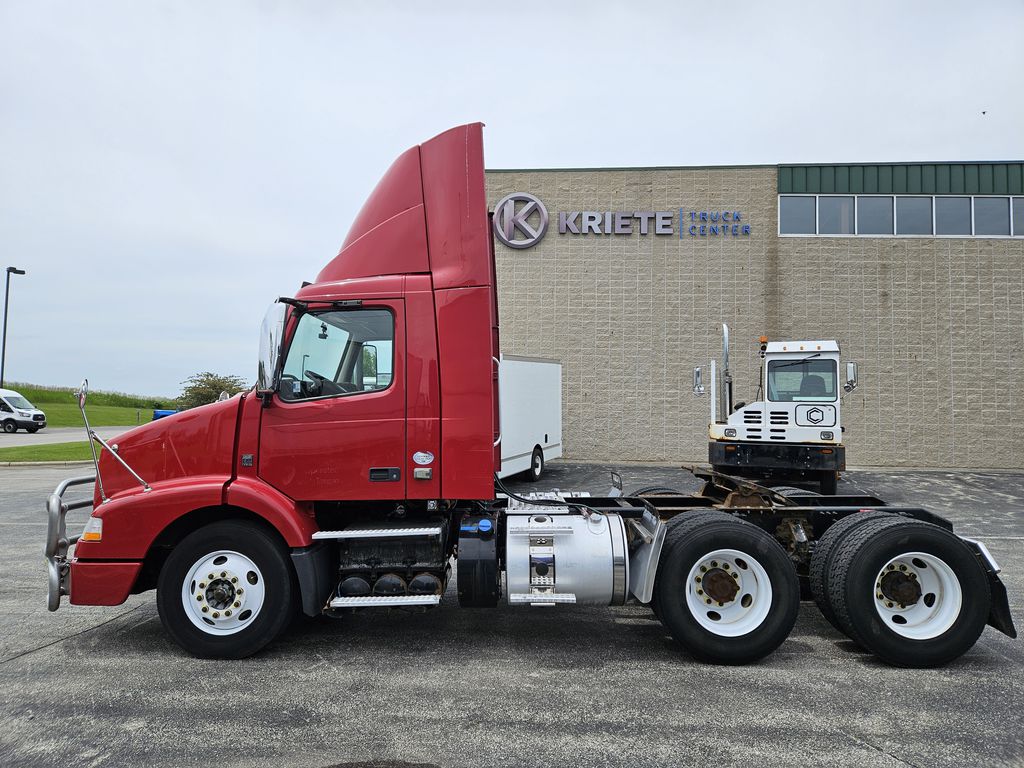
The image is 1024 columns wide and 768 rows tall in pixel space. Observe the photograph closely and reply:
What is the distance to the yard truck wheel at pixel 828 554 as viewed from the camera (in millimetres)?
4719

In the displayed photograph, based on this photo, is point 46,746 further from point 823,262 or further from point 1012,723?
point 823,262

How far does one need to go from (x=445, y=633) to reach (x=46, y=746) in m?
2.70

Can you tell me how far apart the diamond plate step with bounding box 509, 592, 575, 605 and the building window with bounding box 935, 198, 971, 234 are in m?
21.2

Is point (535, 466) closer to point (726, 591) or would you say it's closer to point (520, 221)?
point (520, 221)

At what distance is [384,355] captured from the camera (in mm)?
4809

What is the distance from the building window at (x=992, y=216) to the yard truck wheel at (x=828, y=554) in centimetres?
2017

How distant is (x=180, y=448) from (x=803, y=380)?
1136cm

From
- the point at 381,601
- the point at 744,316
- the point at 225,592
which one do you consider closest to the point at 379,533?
the point at 381,601

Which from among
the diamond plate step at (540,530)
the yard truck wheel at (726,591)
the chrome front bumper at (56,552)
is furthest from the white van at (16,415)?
the yard truck wheel at (726,591)

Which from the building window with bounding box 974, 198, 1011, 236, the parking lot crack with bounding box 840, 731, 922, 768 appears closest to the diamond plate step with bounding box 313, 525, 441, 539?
the parking lot crack with bounding box 840, 731, 922, 768

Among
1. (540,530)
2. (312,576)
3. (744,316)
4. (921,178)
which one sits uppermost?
(921,178)

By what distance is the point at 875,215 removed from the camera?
66.2 feet

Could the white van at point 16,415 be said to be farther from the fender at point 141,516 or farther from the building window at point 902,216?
the building window at point 902,216

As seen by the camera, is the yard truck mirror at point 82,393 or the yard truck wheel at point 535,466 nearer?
the yard truck mirror at point 82,393
